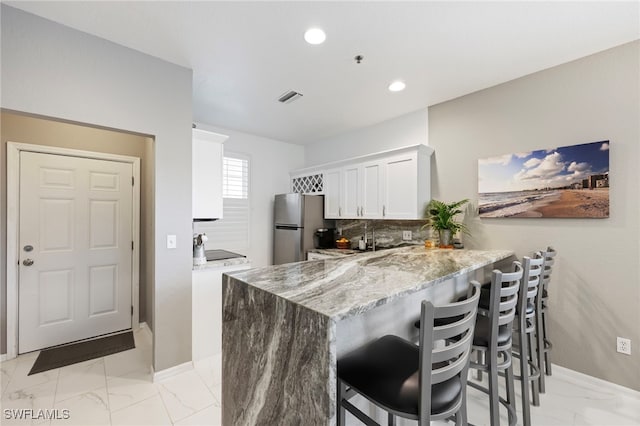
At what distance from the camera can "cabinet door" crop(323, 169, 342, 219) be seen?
13.5ft

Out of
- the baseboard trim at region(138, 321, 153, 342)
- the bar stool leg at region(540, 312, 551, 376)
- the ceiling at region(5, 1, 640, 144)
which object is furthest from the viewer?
the baseboard trim at region(138, 321, 153, 342)

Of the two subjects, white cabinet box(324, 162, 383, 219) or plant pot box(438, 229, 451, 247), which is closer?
plant pot box(438, 229, 451, 247)

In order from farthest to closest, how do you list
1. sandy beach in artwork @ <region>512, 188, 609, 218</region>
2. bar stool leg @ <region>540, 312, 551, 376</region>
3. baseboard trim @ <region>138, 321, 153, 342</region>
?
baseboard trim @ <region>138, 321, 153, 342</region>
bar stool leg @ <region>540, 312, 551, 376</region>
sandy beach in artwork @ <region>512, 188, 609, 218</region>

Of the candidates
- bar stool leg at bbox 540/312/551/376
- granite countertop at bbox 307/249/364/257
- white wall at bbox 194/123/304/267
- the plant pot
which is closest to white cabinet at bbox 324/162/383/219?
granite countertop at bbox 307/249/364/257

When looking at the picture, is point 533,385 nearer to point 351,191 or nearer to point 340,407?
point 340,407

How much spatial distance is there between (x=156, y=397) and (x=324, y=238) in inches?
110

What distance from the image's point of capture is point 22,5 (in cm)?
176

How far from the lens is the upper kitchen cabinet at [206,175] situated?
107 inches

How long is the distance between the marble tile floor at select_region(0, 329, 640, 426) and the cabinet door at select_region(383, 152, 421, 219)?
73.3 inches

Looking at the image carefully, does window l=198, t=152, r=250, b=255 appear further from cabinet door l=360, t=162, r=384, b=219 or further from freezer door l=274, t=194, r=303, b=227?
cabinet door l=360, t=162, r=384, b=219

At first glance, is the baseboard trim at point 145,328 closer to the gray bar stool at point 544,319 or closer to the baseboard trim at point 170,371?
the baseboard trim at point 170,371

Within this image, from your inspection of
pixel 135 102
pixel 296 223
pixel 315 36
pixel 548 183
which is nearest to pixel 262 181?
pixel 296 223

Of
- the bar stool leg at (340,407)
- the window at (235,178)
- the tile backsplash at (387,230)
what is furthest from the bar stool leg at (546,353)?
the window at (235,178)

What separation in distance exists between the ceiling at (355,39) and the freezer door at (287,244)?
2.00 meters
